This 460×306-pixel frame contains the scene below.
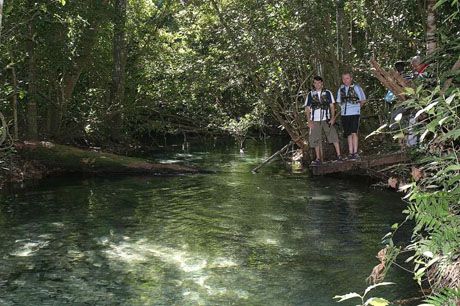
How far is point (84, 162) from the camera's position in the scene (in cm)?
1376

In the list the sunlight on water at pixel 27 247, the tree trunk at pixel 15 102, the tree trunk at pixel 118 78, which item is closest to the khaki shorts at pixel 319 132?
the sunlight on water at pixel 27 247

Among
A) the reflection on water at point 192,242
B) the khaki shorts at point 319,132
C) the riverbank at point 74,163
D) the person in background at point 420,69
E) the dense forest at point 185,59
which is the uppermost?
the dense forest at point 185,59

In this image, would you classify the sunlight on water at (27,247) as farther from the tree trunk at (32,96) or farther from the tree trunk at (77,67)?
the tree trunk at (77,67)

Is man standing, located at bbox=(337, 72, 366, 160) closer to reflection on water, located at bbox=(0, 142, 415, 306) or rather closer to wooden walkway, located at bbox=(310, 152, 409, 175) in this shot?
wooden walkway, located at bbox=(310, 152, 409, 175)

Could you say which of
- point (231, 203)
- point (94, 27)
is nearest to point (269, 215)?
point (231, 203)

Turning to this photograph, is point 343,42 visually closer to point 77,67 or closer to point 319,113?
point 319,113

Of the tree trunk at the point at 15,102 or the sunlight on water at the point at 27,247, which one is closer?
the sunlight on water at the point at 27,247

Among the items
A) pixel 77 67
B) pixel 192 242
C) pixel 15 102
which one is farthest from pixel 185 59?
pixel 192 242

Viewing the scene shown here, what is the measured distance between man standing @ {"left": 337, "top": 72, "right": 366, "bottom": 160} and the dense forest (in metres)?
1.24

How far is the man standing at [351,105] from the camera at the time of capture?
9.92 m

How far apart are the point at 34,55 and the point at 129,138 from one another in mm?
7532

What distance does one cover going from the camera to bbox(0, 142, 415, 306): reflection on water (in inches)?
223

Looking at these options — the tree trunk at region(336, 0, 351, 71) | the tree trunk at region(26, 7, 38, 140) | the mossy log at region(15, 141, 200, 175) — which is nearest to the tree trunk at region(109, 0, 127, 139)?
the tree trunk at region(26, 7, 38, 140)

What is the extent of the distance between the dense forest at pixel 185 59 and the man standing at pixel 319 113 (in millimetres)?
1438
